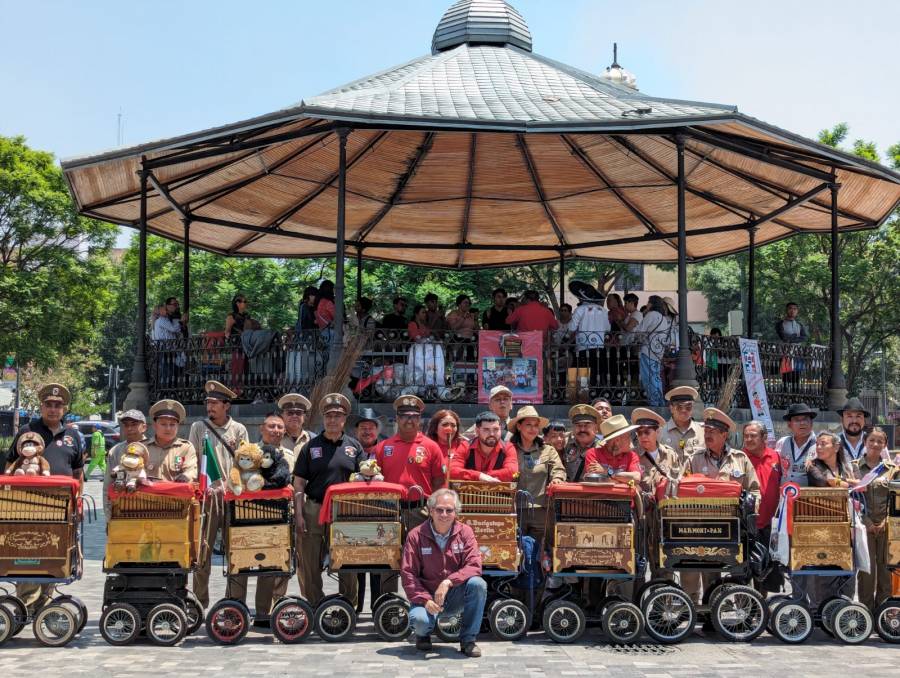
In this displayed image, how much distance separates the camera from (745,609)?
9.29m

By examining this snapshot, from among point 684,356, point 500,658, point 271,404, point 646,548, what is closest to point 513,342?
point 684,356

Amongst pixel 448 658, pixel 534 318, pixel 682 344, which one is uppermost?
pixel 534 318

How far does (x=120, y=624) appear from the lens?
29.5 feet

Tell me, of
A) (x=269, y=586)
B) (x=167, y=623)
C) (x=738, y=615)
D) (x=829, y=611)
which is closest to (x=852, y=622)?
(x=829, y=611)

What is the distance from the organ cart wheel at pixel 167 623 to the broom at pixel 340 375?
5728mm

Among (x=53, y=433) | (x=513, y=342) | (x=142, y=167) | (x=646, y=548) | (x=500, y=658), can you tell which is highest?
(x=142, y=167)

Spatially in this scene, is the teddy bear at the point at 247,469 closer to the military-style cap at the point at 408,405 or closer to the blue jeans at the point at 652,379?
the military-style cap at the point at 408,405

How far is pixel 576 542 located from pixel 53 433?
4.65m

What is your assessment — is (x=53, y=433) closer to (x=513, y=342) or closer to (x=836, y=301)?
(x=513, y=342)

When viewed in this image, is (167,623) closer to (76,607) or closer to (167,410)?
(76,607)

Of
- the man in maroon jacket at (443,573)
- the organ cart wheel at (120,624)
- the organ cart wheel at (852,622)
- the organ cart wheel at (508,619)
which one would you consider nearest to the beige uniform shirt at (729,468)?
the organ cart wheel at (852,622)

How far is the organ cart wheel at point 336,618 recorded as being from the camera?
9211mm

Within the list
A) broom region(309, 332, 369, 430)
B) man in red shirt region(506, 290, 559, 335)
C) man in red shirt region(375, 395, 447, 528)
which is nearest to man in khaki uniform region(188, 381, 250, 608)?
man in red shirt region(375, 395, 447, 528)

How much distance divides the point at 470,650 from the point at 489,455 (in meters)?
1.73
